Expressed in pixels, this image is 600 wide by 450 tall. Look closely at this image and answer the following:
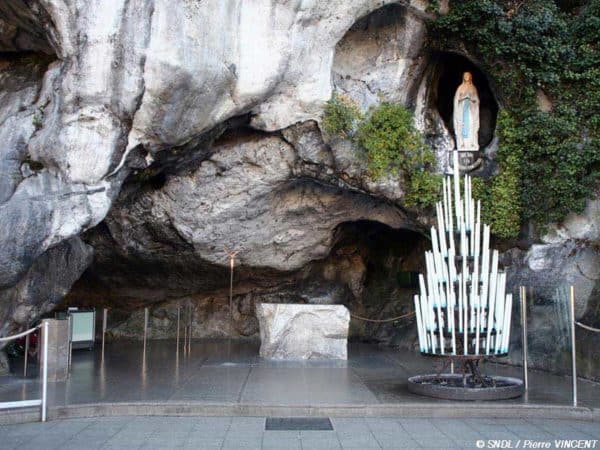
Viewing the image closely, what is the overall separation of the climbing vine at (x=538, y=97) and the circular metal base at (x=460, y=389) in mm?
4321

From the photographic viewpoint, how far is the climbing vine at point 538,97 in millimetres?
11492

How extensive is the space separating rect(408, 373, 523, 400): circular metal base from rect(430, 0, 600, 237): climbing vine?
4321 mm

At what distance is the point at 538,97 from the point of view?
12117 millimetres

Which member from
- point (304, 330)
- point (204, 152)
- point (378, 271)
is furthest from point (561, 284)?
point (204, 152)

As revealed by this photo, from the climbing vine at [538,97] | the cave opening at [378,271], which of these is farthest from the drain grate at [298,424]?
the cave opening at [378,271]

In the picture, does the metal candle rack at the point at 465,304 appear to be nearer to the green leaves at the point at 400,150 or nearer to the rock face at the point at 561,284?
the rock face at the point at 561,284

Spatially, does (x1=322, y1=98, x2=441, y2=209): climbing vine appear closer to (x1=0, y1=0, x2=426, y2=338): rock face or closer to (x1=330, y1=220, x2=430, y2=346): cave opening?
(x1=0, y1=0, x2=426, y2=338): rock face

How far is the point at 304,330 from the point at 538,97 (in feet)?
20.1

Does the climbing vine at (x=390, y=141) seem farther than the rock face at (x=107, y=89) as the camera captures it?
Yes

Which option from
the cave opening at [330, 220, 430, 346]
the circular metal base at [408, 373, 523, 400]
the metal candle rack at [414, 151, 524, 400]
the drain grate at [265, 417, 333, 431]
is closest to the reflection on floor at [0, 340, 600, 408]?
the circular metal base at [408, 373, 523, 400]

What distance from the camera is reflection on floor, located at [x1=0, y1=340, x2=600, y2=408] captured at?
318 inches

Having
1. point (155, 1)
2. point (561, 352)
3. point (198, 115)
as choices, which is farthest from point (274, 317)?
point (155, 1)

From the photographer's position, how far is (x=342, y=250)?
55.7ft

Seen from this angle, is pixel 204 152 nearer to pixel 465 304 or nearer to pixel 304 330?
pixel 304 330
